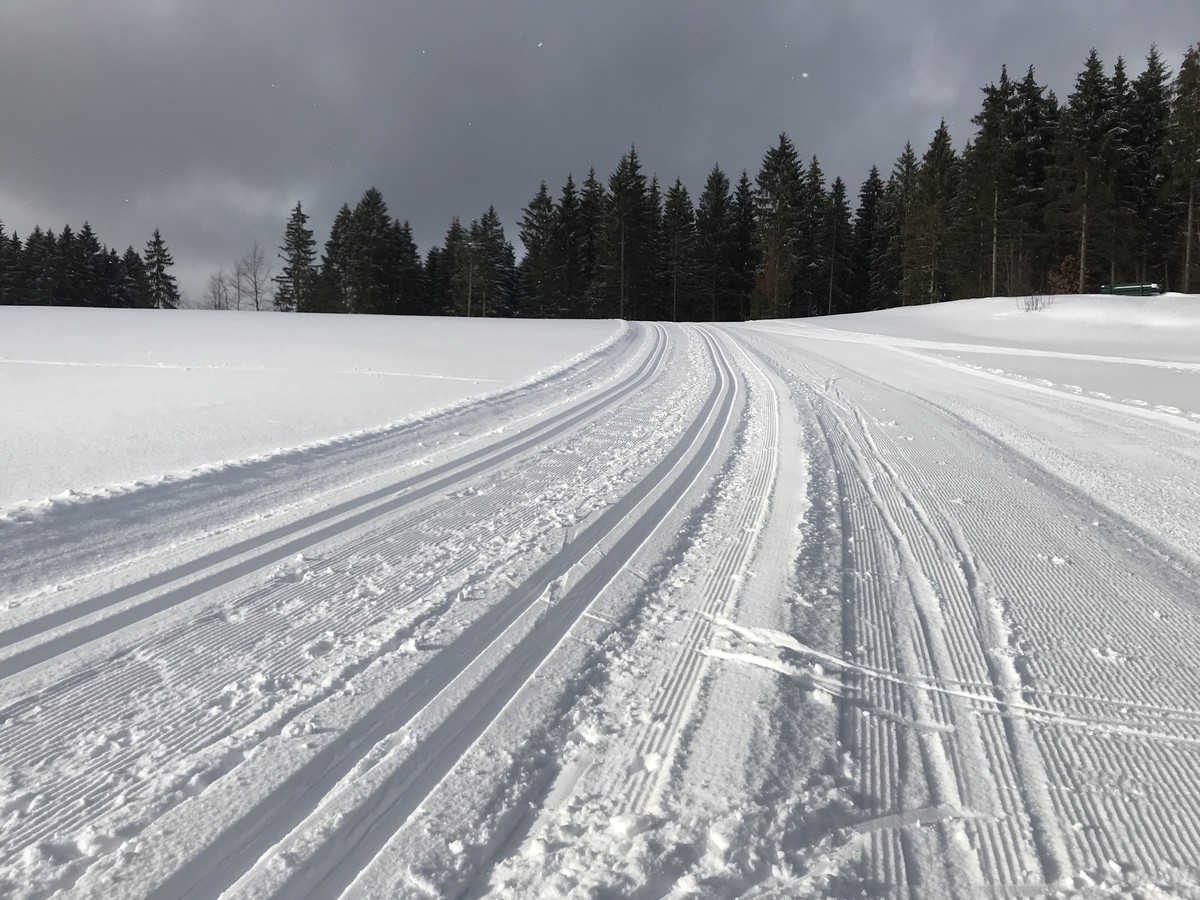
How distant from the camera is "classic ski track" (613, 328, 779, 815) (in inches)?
70.7

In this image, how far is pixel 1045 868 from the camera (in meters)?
1.55

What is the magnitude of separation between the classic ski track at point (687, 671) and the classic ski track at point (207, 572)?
85.5 inches

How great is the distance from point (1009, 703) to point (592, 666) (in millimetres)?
1493

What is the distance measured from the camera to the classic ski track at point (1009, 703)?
1.62 m

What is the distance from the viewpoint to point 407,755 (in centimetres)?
189

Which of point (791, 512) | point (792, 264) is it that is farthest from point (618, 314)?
point (791, 512)

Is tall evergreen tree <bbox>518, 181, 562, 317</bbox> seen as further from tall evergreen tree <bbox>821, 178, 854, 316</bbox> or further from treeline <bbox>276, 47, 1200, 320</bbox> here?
tall evergreen tree <bbox>821, 178, 854, 316</bbox>

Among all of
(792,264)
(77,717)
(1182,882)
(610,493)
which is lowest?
(1182,882)

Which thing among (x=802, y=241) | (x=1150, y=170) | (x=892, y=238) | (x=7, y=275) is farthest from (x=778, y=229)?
(x=7, y=275)

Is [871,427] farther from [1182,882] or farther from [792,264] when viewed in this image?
[792,264]

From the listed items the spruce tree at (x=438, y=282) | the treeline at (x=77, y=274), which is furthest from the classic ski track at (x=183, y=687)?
the treeline at (x=77, y=274)

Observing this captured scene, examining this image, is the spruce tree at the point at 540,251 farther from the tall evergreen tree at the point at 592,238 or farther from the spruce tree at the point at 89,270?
the spruce tree at the point at 89,270

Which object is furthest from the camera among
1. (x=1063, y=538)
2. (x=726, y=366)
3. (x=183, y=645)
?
(x=726, y=366)

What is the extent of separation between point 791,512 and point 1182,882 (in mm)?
2583
